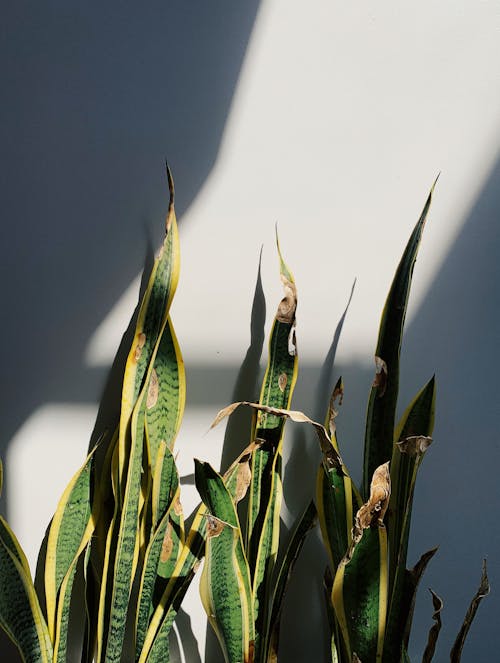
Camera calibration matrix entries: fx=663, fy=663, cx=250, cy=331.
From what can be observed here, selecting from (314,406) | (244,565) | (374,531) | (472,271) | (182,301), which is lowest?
(244,565)

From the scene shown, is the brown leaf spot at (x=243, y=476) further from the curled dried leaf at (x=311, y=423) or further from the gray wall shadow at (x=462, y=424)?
the gray wall shadow at (x=462, y=424)

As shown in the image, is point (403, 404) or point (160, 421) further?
point (403, 404)

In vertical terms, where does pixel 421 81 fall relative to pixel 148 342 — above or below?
above

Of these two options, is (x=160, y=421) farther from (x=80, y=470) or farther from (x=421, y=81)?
(x=421, y=81)

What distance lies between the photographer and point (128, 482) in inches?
32.6

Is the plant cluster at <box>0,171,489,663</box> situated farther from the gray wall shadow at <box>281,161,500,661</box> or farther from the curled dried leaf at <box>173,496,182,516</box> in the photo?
the gray wall shadow at <box>281,161,500,661</box>

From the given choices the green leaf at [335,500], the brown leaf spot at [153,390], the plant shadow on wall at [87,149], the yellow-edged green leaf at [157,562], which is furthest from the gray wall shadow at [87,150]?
the green leaf at [335,500]

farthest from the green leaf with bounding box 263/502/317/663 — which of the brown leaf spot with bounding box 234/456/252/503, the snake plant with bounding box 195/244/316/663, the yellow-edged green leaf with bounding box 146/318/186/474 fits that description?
the yellow-edged green leaf with bounding box 146/318/186/474

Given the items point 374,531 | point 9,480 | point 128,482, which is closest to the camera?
point 374,531

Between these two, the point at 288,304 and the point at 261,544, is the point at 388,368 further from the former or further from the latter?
the point at 261,544

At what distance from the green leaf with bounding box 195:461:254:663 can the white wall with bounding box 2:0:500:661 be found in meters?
0.15

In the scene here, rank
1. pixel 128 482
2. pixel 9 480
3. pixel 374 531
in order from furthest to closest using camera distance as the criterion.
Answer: pixel 9 480 < pixel 128 482 < pixel 374 531

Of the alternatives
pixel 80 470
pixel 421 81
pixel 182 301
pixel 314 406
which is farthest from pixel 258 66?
pixel 80 470

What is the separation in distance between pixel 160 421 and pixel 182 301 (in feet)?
0.58
